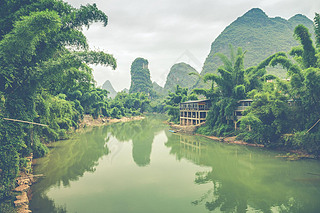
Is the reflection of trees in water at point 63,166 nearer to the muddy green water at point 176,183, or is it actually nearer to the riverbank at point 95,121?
the muddy green water at point 176,183

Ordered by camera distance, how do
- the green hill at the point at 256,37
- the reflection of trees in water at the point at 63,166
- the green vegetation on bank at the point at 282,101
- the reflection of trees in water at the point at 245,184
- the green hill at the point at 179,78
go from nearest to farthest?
the reflection of trees in water at the point at 245,184 → the reflection of trees in water at the point at 63,166 → the green vegetation on bank at the point at 282,101 → the green hill at the point at 256,37 → the green hill at the point at 179,78

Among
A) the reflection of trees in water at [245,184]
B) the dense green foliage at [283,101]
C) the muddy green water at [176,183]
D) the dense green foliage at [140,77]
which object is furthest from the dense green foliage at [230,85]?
the dense green foliage at [140,77]

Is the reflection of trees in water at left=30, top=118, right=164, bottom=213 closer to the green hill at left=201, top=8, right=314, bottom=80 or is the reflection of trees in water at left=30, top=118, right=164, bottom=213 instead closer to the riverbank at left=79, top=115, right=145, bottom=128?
the riverbank at left=79, top=115, right=145, bottom=128

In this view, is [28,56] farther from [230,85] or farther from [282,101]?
[230,85]

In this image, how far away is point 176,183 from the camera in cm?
909

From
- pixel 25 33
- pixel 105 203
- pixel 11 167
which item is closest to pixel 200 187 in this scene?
pixel 105 203

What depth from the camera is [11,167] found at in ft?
20.5

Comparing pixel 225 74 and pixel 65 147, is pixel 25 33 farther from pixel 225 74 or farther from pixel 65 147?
pixel 225 74

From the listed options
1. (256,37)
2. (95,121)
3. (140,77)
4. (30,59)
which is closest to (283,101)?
(30,59)

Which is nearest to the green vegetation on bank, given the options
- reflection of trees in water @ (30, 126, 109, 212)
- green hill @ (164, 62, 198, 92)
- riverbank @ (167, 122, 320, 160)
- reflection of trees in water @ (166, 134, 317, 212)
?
riverbank @ (167, 122, 320, 160)

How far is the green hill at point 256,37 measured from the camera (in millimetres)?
84062

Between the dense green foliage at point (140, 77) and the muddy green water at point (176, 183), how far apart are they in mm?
87912

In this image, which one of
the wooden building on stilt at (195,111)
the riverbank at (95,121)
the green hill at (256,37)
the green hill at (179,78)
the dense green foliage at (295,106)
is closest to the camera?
the dense green foliage at (295,106)

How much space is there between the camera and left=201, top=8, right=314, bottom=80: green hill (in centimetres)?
8406
